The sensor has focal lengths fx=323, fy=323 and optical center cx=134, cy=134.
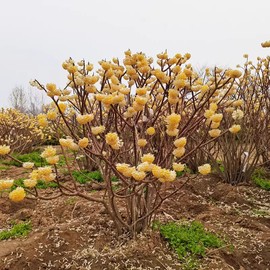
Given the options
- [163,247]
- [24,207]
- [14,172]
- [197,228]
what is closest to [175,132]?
[163,247]

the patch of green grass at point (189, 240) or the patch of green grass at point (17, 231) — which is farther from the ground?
the patch of green grass at point (189, 240)

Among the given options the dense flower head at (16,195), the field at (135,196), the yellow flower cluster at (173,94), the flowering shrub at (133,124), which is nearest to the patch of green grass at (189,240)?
the field at (135,196)

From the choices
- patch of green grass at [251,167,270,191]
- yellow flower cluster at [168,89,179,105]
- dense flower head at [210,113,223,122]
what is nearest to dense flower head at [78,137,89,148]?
yellow flower cluster at [168,89,179,105]

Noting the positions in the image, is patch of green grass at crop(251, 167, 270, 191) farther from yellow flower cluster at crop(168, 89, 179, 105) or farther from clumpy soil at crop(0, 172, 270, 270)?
yellow flower cluster at crop(168, 89, 179, 105)

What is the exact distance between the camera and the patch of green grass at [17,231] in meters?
2.90

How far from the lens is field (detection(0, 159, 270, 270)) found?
7.43 ft

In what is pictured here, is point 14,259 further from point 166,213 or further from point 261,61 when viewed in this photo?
point 261,61

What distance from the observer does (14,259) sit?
2350mm

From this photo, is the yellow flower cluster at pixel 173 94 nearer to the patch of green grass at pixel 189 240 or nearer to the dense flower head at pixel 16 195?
the dense flower head at pixel 16 195

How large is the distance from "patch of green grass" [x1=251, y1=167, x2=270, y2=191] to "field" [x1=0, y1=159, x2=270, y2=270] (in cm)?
56

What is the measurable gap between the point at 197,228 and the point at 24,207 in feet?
6.98

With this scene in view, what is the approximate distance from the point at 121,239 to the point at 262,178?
311 centimetres

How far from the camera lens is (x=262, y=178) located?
4.81 metres

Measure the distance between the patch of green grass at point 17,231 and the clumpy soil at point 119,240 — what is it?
7 cm
